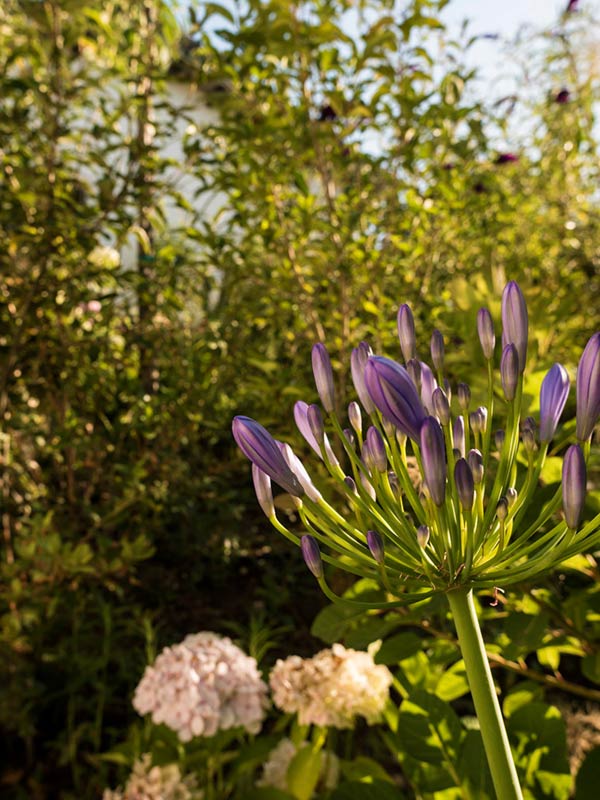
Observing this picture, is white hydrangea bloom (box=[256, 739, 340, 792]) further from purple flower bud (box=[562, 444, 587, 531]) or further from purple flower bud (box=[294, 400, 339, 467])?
purple flower bud (box=[562, 444, 587, 531])

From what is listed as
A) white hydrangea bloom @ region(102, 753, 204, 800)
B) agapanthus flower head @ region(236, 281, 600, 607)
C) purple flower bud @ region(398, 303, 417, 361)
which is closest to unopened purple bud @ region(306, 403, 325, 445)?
agapanthus flower head @ region(236, 281, 600, 607)

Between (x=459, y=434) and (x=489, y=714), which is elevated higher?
(x=459, y=434)

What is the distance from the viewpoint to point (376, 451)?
0.61 metres

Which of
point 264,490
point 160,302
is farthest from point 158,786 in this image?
point 160,302

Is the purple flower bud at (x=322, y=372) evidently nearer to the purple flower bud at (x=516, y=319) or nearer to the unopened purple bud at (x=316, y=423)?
the unopened purple bud at (x=316, y=423)

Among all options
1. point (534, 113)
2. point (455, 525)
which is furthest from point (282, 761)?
point (534, 113)

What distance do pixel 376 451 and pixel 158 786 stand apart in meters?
1.45

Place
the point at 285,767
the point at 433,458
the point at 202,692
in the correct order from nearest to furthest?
the point at 433,458 < the point at 202,692 < the point at 285,767

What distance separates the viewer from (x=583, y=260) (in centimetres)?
375

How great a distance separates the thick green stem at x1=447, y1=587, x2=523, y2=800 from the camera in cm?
53

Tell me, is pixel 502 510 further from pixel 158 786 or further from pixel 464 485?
pixel 158 786

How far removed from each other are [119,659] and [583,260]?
Result: 9.84ft

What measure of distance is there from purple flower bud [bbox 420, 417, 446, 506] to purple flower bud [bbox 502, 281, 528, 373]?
128 millimetres

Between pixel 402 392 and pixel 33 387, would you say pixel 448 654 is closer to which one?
pixel 402 392
